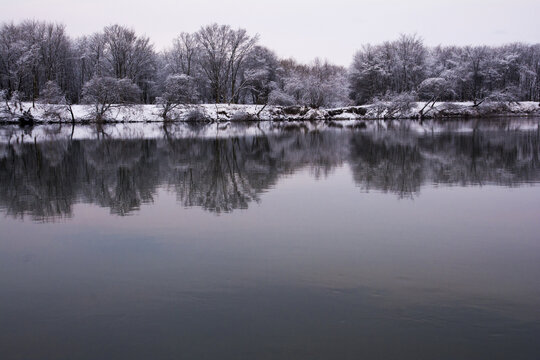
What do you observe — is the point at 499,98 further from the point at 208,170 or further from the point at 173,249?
the point at 173,249

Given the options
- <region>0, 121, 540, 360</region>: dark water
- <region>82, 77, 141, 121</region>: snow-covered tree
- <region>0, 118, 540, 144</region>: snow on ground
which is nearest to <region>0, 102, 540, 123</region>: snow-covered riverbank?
<region>82, 77, 141, 121</region>: snow-covered tree

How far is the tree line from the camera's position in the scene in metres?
72.2

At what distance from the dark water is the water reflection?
0.18 metres

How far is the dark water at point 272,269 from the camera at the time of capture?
502cm

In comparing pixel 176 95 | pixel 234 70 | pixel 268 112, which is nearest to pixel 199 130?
pixel 176 95

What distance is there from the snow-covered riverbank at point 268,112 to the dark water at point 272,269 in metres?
56.1

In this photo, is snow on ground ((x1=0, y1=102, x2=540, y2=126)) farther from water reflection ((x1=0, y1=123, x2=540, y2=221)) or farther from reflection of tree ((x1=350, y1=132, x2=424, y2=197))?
reflection of tree ((x1=350, y1=132, x2=424, y2=197))

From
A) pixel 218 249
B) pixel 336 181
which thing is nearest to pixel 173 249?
pixel 218 249

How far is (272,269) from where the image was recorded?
705 cm

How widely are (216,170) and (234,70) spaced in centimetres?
6893

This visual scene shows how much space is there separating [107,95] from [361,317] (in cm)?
6441

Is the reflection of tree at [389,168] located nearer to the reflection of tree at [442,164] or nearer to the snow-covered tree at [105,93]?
the reflection of tree at [442,164]

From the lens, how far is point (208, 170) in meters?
17.8

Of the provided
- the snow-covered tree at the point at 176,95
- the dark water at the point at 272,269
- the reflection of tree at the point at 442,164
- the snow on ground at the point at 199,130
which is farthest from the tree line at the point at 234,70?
the dark water at the point at 272,269
